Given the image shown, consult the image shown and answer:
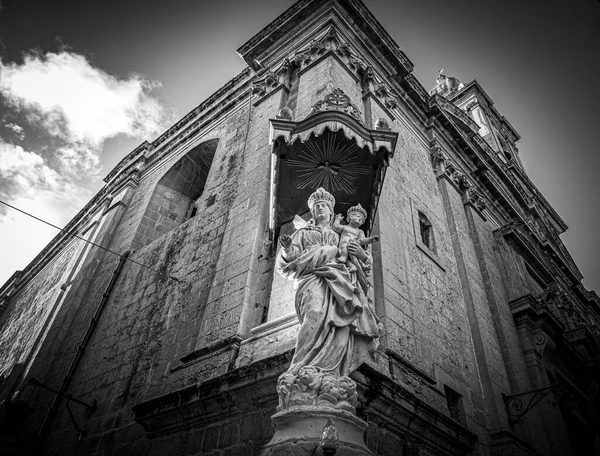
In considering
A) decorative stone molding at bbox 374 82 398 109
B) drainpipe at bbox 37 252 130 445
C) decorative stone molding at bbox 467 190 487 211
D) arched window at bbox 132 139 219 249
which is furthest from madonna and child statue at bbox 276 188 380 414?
decorative stone molding at bbox 467 190 487 211

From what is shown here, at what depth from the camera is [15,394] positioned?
991 centimetres

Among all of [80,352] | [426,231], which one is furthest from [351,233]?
[80,352]

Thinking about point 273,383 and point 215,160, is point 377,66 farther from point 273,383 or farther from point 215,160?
point 273,383

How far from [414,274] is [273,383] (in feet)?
12.8

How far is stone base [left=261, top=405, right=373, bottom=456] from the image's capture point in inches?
138

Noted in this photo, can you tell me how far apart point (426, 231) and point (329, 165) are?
4.18 metres

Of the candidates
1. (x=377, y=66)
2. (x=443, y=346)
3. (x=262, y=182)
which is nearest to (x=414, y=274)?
(x=443, y=346)

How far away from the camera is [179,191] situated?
1337 cm

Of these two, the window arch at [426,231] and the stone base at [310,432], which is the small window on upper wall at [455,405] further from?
the stone base at [310,432]

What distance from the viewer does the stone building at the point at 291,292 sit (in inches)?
217

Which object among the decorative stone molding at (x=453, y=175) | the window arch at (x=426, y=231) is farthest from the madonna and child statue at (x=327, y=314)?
the decorative stone molding at (x=453, y=175)

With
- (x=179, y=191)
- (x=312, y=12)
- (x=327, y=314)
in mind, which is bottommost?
(x=327, y=314)

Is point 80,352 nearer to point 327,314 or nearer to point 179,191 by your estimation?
point 179,191

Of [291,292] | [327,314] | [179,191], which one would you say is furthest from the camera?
[179,191]
